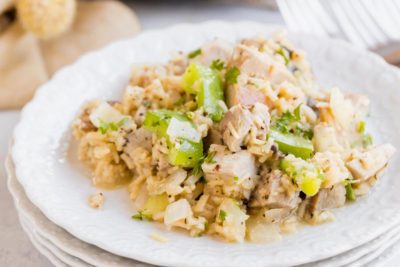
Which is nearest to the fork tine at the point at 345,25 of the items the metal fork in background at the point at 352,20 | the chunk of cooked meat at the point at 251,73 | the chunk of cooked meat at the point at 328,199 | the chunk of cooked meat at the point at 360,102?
the metal fork in background at the point at 352,20

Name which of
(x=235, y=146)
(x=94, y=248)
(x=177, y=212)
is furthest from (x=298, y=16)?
(x=94, y=248)

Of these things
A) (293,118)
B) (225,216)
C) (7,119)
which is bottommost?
(7,119)

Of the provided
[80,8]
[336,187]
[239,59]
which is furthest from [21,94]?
[336,187]

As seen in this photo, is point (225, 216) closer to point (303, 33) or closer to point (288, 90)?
point (288, 90)

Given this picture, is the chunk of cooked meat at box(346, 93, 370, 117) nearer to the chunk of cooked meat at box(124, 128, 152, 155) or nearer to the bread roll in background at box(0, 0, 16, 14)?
the chunk of cooked meat at box(124, 128, 152, 155)

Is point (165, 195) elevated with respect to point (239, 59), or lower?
lower

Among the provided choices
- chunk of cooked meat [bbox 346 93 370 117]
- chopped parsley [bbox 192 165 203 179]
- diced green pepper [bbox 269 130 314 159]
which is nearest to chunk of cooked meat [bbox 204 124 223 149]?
chopped parsley [bbox 192 165 203 179]

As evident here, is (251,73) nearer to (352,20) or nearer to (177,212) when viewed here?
(177,212)
